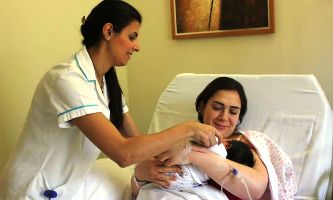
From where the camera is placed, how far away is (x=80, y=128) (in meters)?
1.20

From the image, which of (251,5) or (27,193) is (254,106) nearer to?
(251,5)

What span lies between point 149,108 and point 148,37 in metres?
0.52

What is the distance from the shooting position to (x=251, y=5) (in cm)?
223

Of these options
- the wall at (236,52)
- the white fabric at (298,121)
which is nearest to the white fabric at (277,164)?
the white fabric at (298,121)

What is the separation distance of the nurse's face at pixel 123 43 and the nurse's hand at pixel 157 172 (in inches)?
15.4

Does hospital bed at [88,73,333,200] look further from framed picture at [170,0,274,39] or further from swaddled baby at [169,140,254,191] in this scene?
framed picture at [170,0,274,39]

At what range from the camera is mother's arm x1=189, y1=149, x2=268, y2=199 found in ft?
4.37

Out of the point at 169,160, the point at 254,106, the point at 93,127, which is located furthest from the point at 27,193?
the point at 254,106

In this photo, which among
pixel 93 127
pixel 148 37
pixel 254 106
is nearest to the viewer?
pixel 93 127

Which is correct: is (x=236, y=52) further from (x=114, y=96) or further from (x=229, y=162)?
(x=229, y=162)

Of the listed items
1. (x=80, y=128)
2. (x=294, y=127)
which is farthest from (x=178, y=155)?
(x=294, y=127)

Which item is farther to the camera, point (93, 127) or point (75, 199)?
point (75, 199)

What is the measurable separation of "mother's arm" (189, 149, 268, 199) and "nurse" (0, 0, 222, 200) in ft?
0.31

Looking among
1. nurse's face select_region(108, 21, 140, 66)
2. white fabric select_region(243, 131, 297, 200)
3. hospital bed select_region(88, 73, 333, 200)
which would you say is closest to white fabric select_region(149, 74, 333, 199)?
hospital bed select_region(88, 73, 333, 200)
